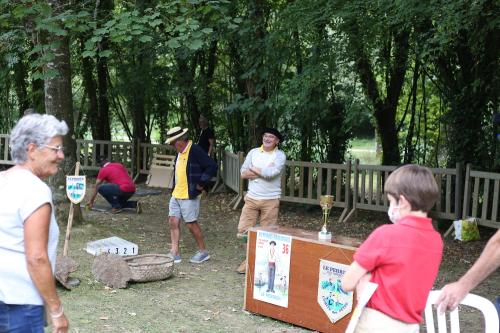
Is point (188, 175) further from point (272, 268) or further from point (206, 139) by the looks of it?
point (206, 139)

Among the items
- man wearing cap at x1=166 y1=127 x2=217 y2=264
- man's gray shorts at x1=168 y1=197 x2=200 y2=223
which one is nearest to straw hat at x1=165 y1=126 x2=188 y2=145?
man wearing cap at x1=166 y1=127 x2=217 y2=264

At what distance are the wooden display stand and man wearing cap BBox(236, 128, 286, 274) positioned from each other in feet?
5.29

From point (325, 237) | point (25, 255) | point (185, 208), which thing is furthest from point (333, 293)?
point (25, 255)

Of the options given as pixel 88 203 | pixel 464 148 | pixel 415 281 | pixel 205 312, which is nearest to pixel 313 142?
pixel 464 148

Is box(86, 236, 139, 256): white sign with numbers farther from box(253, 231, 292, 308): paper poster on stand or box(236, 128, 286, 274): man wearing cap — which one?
box(253, 231, 292, 308): paper poster on stand

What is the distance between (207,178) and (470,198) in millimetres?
4906

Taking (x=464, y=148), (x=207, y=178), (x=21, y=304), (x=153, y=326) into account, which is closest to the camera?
(x=21, y=304)

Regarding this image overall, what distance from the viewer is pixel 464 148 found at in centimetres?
1090

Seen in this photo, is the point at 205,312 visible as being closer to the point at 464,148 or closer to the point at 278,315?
the point at 278,315

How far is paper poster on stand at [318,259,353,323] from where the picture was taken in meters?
5.13

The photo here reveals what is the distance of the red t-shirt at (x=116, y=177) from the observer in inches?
456

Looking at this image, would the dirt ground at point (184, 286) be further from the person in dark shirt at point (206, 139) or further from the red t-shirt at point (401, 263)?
the person in dark shirt at point (206, 139)

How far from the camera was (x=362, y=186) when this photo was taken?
11.4 metres

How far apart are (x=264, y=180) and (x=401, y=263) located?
4712mm
